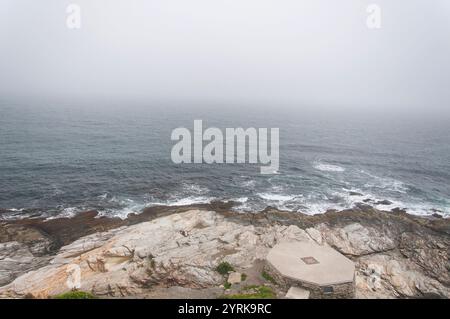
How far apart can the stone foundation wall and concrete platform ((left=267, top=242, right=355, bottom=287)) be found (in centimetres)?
25

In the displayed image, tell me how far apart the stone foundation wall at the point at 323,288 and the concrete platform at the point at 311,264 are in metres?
0.25

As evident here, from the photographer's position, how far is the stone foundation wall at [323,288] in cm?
2392

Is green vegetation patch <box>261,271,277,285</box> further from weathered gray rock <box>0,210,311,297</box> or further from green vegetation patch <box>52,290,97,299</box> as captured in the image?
green vegetation patch <box>52,290,97,299</box>

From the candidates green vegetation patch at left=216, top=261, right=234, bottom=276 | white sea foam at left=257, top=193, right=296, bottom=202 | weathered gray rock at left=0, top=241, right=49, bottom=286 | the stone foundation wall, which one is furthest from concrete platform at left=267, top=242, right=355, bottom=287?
weathered gray rock at left=0, top=241, right=49, bottom=286

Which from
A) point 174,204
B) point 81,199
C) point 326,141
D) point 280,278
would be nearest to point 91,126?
point 81,199

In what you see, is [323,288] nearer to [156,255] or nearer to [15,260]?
[156,255]

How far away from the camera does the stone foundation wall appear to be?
23922 millimetres

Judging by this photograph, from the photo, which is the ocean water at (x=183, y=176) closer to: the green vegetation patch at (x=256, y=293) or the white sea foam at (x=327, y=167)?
the white sea foam at (x=327, y=167)

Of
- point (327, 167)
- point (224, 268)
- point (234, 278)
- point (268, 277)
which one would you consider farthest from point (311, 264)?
point (327, 167)

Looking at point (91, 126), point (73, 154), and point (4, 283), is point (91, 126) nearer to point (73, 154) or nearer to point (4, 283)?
point (73, 154)

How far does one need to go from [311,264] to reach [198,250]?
11.6 m

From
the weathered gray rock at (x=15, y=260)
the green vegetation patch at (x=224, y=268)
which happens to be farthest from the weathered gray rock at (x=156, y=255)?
the weathered gray rock at (x=15, y=260)

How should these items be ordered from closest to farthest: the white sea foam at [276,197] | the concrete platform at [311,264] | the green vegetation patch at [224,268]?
the concrete platform at [311,264]
the green vegetation patch at [224,268]
the white sea foam at [276,197]
